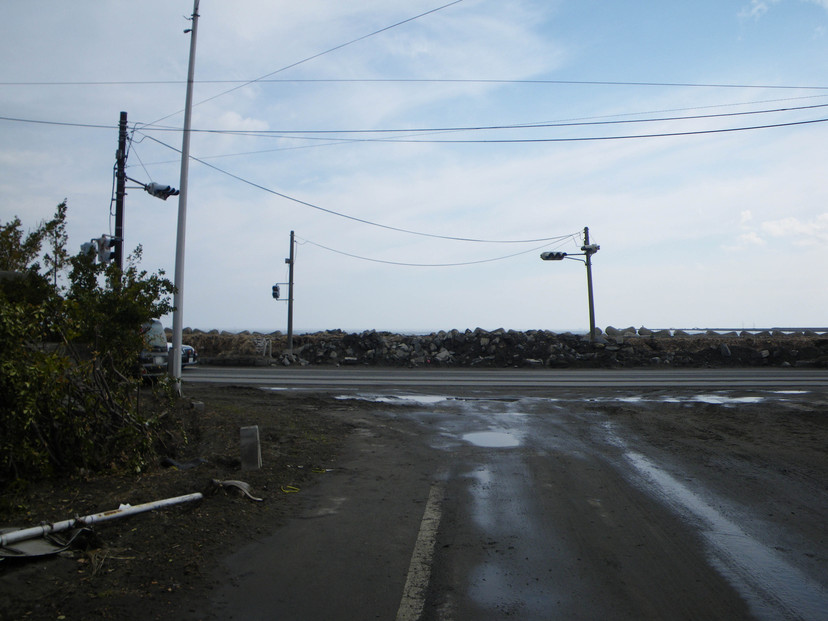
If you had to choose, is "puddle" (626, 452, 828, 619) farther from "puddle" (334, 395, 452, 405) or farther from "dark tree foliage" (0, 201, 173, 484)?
"puddle" (334, 395, 452, 405)

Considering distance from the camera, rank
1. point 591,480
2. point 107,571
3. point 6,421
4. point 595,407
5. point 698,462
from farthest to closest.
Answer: point 595,407
point 698,462
point 591,480
point 6,421
point 107,571

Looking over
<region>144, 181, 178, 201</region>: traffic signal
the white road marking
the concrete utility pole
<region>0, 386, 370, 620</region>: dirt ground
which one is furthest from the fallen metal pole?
<region>144, 181, 178, 201</region>: traffic signal

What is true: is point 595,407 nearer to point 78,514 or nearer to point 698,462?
point 698,462

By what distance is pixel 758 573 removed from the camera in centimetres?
453

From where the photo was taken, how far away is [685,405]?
14.9 meters

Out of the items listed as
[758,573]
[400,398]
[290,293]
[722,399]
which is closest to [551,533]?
[758,573]

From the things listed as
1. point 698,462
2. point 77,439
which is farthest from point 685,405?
point 77,439

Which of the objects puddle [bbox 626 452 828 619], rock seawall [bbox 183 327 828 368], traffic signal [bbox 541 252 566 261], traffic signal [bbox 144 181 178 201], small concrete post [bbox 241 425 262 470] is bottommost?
puddle [bbox 626 452 828 619]

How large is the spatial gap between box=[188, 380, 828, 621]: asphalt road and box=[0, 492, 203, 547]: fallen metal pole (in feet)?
3.96

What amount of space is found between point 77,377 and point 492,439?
6204mm

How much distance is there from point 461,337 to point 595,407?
2194cm

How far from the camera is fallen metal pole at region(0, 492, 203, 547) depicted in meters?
4.72

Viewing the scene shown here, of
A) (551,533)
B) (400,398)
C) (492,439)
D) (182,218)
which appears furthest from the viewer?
(400,398)

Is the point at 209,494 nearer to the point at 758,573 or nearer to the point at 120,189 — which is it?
the point at 758,573
